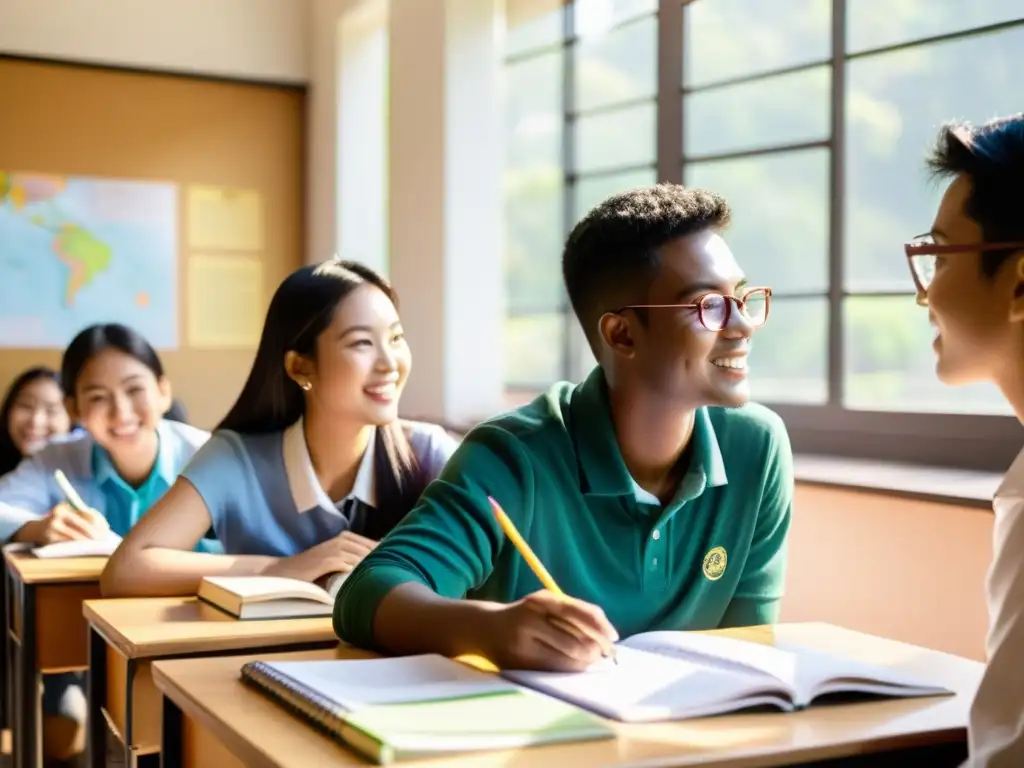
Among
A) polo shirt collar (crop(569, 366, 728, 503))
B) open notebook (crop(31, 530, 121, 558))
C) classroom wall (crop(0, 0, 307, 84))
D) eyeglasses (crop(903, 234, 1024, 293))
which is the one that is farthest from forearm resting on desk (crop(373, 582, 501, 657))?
classroom wall (crop(0, 0, 307, 84))

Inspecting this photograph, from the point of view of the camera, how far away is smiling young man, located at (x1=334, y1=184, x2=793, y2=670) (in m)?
1.74

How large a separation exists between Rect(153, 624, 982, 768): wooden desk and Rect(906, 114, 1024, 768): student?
0.41ft

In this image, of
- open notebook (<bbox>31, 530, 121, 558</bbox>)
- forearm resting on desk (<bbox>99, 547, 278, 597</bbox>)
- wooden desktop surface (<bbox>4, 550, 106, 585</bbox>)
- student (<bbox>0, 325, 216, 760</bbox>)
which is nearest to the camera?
forearm resting on desk (<bbox>99, 547, 278, 597</bbox>)

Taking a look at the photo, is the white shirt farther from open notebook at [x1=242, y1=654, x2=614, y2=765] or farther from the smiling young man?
the smiling young man

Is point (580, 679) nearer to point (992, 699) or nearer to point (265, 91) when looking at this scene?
point (992, 699)

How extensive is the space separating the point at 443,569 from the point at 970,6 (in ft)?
6.75

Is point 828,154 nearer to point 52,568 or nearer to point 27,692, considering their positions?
point 52,568

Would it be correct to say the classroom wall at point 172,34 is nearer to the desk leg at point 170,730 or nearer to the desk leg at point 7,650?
the desk leg at point 7,650

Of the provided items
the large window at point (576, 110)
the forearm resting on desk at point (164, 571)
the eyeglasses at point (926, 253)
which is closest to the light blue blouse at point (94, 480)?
the forearm resting on desk at point (164, 571)

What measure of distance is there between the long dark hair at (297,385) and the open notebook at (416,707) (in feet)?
3.56

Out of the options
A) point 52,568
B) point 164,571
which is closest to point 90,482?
point 52,568

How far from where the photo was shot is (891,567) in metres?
2.60

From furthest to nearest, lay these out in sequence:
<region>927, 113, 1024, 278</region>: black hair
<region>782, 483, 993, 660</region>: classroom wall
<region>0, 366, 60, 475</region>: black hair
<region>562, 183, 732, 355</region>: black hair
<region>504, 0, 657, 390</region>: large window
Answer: <region>0, 366, 60, 475</region>: black hair → <region>504, 0, 657, 390</region>: large window → <region>782, 483, 993, 660</region>: classroom wall → <region>562, 183, 732, 355</region>: black hair → <region>927, 113, 1024, 278</region>: black hair

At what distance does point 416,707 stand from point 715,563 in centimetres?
74
